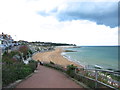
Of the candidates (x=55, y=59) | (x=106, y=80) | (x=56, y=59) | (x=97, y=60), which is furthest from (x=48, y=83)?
(x=55, y=59)

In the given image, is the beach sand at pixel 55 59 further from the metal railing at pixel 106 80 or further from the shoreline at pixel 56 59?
the metal railing at pixel 106 80

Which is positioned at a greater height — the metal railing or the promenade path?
the metal railing

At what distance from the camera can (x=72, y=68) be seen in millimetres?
13258

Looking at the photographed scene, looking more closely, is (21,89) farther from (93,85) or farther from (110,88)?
(110,88)

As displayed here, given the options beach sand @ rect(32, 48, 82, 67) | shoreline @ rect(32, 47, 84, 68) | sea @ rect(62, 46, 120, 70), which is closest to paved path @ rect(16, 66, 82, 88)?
sea @ rect(62, 46, 120, 70)

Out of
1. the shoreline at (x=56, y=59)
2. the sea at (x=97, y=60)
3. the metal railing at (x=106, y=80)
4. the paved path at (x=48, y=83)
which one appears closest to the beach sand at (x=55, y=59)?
the shoreline at (x=56, y=59)

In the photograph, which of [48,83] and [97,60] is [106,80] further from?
[97,60]

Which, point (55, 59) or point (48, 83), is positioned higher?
point (48, 83)

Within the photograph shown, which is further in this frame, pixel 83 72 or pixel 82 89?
pixel 83 72

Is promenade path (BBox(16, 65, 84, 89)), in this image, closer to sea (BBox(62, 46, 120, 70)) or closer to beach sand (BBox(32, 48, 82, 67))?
sea (BBox(62, 46, 120, 70))

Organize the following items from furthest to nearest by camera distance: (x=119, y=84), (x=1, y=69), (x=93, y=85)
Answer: (x=1, y=69)
(x=93, y=85)
(x=119, y=84)

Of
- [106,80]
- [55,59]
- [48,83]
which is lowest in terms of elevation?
[55,59]

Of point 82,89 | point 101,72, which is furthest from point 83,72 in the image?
point 101,72

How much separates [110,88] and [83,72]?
13.1 ft
